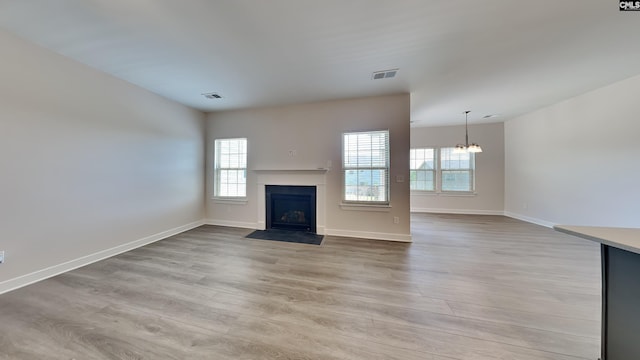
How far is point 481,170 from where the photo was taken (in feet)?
20.3

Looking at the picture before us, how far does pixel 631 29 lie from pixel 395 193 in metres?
3.07

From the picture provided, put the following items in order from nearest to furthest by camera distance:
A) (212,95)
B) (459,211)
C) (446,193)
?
(212,95) < (459,211) < (446,193)

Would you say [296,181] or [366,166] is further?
[296,181]

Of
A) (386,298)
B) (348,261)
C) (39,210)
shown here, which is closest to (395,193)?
(348,261)

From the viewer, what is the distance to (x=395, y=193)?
12.9ft

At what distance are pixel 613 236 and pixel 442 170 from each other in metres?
5.75

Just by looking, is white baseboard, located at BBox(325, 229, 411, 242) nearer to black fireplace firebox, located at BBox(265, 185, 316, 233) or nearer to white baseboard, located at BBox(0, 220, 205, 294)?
black fireplace firebox, located at BBox(265, 185, 316, 233)

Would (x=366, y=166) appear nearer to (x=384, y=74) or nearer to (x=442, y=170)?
(x=384, y=74)

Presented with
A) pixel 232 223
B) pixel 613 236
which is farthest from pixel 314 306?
pixel 232 223

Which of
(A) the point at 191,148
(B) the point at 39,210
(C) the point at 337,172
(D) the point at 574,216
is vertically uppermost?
(A) the point at 191,148

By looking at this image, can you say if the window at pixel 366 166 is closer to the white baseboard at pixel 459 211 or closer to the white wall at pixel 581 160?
the white baseboard at pixel 459 211

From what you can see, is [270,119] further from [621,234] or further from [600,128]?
[600,128]

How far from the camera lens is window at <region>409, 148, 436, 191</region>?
6.55 metres

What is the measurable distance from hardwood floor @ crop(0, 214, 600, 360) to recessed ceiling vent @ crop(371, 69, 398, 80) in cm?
271
